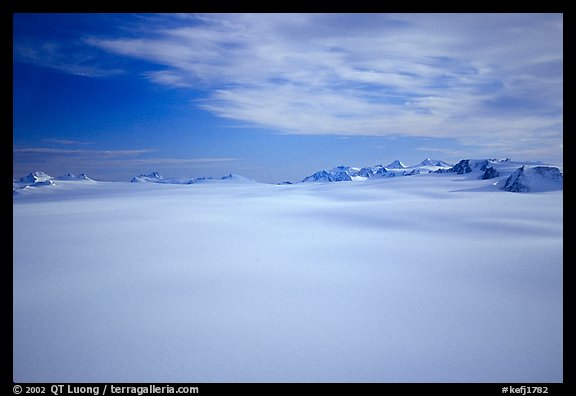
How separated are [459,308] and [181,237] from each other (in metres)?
5.50

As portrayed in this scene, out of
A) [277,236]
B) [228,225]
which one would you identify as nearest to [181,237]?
[228,225]

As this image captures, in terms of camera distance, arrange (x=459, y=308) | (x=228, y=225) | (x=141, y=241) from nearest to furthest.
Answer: (x=459, y=308)
(x=141, y=241)
(x=228, y=225)

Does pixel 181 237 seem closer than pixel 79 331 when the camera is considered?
No

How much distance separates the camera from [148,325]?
3.34 meters

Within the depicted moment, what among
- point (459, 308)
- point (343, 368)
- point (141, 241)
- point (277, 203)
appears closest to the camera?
point (343, 368)

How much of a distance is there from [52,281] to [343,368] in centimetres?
430

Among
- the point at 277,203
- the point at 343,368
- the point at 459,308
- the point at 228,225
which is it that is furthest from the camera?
the point at 277,203

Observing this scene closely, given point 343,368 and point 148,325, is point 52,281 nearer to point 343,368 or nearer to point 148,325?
point 148,325
